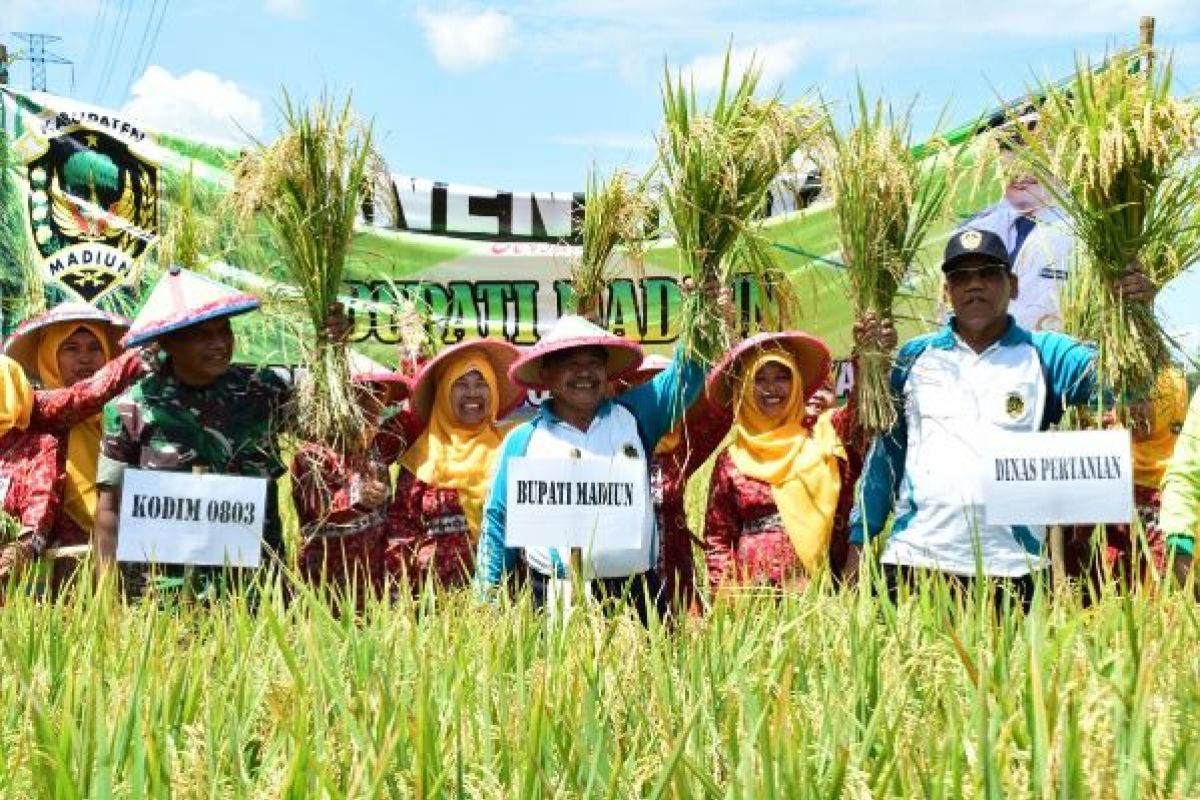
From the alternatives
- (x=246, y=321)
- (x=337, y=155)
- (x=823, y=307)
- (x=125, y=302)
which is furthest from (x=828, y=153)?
(x=125, y=302)

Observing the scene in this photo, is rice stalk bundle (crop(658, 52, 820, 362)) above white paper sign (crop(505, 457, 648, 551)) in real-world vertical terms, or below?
above

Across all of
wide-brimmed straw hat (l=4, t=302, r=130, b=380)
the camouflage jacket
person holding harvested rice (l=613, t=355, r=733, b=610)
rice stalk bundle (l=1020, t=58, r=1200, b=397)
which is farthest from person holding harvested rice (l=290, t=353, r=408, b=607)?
rice stalk bundle (l=1020, t=58, r=1200, b=397)

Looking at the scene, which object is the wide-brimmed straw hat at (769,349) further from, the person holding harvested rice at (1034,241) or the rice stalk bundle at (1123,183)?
the rice stalk bundle at (1123,183)

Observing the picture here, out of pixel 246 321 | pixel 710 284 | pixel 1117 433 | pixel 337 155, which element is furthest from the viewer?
pixel 246 321

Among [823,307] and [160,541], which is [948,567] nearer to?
[160,541]

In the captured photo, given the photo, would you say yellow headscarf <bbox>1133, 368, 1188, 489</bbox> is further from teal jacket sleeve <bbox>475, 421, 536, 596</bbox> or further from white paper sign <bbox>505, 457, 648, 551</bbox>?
teal jacket sleeve <bbox>475, 421, 536, 596</bbox>

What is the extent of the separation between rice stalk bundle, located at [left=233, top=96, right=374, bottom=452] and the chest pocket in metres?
1.53

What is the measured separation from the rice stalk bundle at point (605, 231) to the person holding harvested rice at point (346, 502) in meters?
0.65

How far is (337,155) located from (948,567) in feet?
5.85

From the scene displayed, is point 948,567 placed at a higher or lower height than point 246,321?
lower

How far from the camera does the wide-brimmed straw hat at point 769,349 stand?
3.53 m

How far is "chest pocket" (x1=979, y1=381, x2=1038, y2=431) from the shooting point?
319 cm

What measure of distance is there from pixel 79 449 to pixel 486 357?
1.19m

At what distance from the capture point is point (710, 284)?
331 cm
